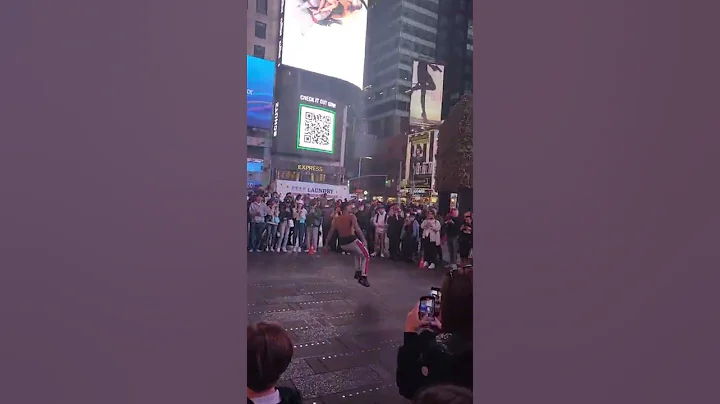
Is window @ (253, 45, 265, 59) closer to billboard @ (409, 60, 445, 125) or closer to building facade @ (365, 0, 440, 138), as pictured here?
building facade @ (365, 0, 440, 138)

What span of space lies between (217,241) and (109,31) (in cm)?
66

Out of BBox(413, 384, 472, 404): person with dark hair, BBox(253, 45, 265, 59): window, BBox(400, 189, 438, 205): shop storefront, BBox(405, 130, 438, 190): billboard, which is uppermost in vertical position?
BBox(253, 45, 265, 59): window

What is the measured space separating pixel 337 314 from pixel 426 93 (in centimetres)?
82

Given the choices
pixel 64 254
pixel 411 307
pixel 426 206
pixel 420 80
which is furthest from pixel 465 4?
pixel 64 254

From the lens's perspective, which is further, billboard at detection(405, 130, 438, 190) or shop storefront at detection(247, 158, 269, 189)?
billboard at detection(405, 130, 438, 190)

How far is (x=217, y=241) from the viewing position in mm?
1348

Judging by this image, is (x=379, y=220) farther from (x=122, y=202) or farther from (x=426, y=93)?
(x=122, y=202)

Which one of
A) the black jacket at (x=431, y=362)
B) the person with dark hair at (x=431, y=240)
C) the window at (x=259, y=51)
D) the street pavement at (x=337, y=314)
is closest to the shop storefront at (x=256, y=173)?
the street pavement at (x=337, y=314)

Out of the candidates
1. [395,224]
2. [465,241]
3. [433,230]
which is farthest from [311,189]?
[465,241]

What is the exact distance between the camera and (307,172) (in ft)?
4.88

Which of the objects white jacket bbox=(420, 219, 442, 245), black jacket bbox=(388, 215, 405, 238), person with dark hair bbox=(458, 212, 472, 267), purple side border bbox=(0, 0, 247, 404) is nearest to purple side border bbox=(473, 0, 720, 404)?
person with dark hair bbox=(458, 212, 472, 267)

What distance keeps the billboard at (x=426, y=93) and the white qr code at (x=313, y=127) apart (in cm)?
31

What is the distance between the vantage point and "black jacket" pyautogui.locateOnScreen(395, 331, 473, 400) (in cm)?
141

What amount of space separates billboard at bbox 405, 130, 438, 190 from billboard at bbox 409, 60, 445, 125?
53mm
